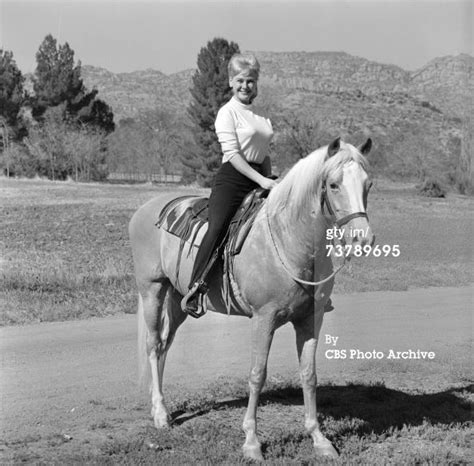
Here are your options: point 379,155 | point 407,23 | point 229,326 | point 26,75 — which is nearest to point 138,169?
point 26,75

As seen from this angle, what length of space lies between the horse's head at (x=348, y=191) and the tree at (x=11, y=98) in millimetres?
42530

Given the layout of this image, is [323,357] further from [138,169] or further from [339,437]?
[138,169]

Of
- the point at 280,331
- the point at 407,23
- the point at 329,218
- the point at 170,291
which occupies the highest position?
the point at 407,23

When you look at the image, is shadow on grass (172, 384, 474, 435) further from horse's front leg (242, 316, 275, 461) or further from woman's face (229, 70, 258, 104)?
woman's face (229, 70, 258, 104)

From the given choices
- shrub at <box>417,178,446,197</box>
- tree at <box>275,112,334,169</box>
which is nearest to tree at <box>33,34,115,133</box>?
tree at <box>275,112,334,169</box>

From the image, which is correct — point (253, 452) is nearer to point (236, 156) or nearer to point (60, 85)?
point (236, 156)

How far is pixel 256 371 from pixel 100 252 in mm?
10041

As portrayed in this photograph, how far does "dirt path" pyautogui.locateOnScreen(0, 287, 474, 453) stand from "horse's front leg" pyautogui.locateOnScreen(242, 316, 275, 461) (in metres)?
1.27

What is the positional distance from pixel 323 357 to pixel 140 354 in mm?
2835

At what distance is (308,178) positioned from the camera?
183 inches

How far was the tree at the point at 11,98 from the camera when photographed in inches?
1746

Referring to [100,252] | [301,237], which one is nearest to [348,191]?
[301,237]

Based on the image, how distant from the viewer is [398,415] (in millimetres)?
5949

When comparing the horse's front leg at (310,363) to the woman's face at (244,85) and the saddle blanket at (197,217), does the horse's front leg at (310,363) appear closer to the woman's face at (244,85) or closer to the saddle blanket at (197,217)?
the saddle blanket at (197,217)
